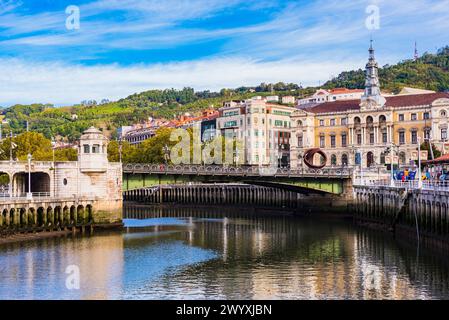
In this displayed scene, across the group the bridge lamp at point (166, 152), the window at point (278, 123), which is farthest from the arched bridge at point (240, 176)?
the window at point (278, 123)

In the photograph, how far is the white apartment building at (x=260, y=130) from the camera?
16538 cm

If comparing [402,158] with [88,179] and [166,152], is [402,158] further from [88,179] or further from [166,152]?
[88,179]

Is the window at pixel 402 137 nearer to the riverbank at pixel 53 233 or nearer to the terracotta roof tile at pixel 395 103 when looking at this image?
the terracotta roof tile at pixel 395 103

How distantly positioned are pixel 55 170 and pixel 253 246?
2545 cm

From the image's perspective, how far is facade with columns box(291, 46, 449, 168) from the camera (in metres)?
134

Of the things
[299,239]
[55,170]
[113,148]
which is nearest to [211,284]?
[299,239]

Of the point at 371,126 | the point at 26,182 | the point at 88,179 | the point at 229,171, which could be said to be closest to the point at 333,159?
the point at 371,126

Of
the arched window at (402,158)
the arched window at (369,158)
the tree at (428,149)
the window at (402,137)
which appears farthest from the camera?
the arched window at (369,158)

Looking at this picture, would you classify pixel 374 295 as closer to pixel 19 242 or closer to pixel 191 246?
pixel 191 246

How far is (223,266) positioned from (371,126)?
310 feet

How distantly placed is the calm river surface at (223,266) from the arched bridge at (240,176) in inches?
362

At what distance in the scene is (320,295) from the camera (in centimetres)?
4150

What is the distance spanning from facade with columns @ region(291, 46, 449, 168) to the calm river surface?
61.8 meters

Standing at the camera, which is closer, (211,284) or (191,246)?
(211,284)
